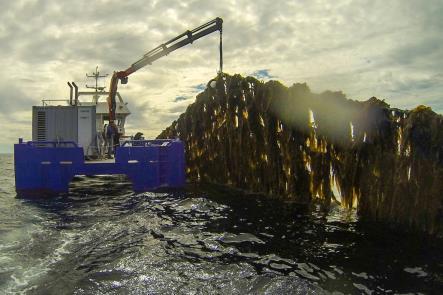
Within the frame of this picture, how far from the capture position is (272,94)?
13945mm

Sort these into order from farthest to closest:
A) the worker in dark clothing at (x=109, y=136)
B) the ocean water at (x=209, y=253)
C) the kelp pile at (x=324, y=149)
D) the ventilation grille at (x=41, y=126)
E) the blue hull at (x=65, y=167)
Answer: the worker in dark clothing at (x=109, y=136) → the ventilation grille at (x=41, y=126) → the blue hull at (x=65, y=167) → the kelp pile at (x=324, y=149) → the ocean water at (x=209, y=253)

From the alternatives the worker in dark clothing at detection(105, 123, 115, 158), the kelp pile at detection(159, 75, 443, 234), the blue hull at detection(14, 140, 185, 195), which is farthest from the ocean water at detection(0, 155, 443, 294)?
the worker in dark clothing at detection(105, 123, 115, 158)

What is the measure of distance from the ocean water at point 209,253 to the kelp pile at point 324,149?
0.77 meters

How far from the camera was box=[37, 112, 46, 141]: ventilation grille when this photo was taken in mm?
20531

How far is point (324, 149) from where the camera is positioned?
11664 mm

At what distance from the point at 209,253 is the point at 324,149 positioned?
6088 mm

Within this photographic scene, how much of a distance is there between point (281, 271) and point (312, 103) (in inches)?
289

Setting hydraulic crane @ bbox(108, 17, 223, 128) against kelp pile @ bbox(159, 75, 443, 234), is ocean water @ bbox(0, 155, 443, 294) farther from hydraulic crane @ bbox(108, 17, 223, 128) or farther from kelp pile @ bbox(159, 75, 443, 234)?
hydraulic crane @ bbox(108, 17, 223, 128)

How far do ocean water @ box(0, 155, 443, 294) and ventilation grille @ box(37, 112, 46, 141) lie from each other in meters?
9.76

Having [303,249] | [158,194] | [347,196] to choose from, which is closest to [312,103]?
[347,196]

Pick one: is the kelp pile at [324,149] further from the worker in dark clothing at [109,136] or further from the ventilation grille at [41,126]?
the ventilation grille at [41,126]

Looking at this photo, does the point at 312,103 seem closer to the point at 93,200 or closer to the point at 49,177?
the point at 93,200

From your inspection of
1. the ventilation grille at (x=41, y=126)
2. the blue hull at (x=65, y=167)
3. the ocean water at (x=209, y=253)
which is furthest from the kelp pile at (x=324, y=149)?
the ventilation grille at (x=41, y=126)

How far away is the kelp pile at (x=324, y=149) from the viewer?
863cm
